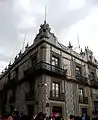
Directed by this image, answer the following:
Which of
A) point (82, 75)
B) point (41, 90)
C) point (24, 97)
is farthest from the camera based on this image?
point (82, 75)

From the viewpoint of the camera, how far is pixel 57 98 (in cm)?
1427

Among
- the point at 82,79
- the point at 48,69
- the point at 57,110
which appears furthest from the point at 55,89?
the point at 82,79

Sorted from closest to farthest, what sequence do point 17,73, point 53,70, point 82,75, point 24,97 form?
point 53,70, point 24,97, point 82,75, point 17,73

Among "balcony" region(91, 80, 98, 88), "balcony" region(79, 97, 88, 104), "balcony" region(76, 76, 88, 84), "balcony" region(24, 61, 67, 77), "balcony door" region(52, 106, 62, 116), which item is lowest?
"balcony door" region(52, 106, 62, 116)

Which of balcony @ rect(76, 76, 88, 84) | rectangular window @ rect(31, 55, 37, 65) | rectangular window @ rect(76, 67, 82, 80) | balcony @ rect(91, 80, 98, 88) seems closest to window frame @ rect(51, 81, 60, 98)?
rectangular window @ rect(31, 55, 37, 65)

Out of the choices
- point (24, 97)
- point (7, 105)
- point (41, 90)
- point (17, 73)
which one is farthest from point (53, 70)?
point (7, 105)

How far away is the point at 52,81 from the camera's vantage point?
14.5 meters

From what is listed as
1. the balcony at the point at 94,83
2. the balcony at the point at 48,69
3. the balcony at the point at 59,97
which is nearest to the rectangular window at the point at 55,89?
the balcony at the point at 59,97

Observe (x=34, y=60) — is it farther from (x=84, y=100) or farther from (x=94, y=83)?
(x=94, y=83)

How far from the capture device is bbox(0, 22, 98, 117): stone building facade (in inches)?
548

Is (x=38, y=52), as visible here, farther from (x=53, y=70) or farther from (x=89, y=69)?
(x=89, y=69)

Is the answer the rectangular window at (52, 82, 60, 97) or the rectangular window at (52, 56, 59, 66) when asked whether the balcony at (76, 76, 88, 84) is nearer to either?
the rectangular window at (52, 56, 59, 66)

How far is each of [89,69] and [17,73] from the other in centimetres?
920

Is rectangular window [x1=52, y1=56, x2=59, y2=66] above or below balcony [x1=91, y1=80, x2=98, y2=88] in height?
above
